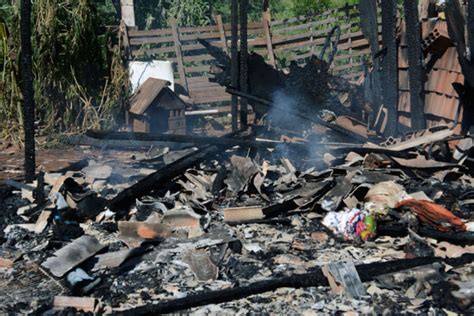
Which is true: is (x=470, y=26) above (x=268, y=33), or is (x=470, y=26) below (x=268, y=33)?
below

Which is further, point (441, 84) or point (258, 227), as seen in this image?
point (441, 84)

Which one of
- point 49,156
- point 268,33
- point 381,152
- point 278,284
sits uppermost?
point 268,33

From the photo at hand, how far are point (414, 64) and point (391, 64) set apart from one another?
0.83 m

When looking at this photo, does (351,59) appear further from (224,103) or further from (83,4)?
(83,4)

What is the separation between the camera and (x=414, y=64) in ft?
36.4

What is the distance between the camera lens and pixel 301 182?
8.14 m

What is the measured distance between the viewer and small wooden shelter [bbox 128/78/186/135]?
1308cm

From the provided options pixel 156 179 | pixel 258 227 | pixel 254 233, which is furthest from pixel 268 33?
pixel 254 233

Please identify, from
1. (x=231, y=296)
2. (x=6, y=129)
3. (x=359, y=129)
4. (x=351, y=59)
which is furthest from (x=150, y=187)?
(x=351, y=59)

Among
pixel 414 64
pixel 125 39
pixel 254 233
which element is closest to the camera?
pixel 254 233

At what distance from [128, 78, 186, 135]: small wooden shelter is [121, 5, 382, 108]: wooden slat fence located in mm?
1904

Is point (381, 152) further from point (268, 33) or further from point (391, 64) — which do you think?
point (268, 33)

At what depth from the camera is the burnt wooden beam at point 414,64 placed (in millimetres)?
10898

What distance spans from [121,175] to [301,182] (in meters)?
2.72
